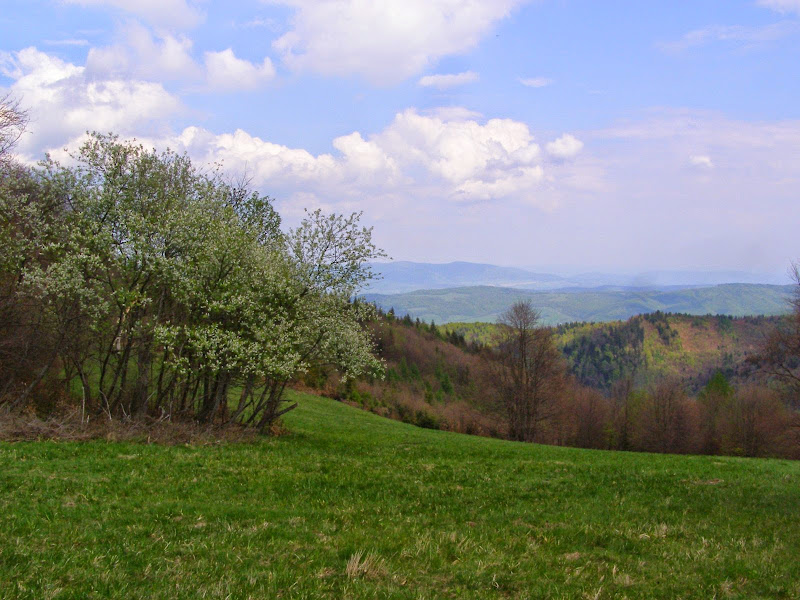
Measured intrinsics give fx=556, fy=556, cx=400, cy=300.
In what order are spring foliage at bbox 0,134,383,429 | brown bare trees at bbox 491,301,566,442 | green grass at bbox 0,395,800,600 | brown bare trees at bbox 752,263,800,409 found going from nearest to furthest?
green grass at bbox 0,395,800,600 < spring foliage at bbox 0,134,383,429 < brown bare trees at bbox 752,263,800,409 < brown bare trees at bbox 491,301,566,442

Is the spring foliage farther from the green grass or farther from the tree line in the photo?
the green grass

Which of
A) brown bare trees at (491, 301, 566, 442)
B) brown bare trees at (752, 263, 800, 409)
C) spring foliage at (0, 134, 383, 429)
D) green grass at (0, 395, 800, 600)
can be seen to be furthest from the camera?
brown bare trees at (491, 301, 566, 442)

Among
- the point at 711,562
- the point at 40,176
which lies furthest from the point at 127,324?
the point at 711,562

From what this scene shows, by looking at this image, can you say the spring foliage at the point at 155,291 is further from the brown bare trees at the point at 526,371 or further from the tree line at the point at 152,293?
the brown bare trees at the point at 526,371

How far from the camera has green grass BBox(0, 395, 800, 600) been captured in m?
6.73

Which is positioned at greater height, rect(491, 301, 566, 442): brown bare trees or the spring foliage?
the spring foliage

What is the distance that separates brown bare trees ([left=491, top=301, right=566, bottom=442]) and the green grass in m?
39.2

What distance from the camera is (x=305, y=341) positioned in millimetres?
22109

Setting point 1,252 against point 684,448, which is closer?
point 1,252

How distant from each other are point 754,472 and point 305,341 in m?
17.3

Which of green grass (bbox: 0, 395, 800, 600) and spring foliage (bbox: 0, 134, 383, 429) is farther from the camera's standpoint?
spring foliage (bbox: 0, 134, 383, 429)

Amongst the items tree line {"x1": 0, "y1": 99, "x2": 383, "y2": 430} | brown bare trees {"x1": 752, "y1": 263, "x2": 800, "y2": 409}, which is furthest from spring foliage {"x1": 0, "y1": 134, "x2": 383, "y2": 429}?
brown bare trees {"x1": 752, "y1": 263, "x2": 800, "y2": 409}

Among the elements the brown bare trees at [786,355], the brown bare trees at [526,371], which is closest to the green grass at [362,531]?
the brown bare trees at [786,355]

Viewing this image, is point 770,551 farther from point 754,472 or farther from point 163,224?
point 163,224
